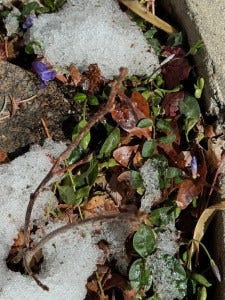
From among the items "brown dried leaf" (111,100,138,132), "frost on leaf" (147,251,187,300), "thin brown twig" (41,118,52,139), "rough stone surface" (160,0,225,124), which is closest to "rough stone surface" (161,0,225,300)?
"rough stone surface" (160,0,225,124)

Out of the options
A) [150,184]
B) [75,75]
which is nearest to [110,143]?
[150,184]

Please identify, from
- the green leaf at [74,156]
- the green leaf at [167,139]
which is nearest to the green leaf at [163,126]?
the green leaf at [167,139]

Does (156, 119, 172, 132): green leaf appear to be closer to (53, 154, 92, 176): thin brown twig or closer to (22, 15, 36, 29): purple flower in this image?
(53, 154, 92, 176): thin brown twig

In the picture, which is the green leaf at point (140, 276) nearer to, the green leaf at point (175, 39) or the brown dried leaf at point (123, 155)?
the brown dried leaf at point (123, 155)

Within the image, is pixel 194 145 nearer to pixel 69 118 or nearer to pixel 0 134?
pixel 69 118

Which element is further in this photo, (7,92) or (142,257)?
(7,92)

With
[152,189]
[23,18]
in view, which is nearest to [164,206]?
[152,189]
